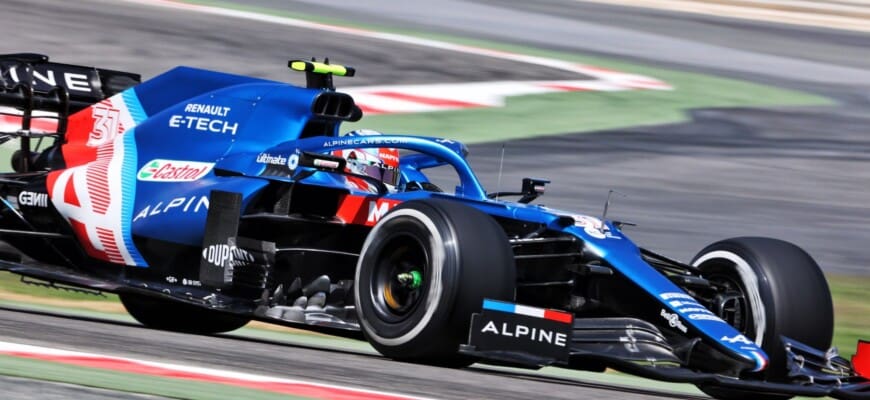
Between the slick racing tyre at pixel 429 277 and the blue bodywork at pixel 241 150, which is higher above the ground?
the blue bodywork at pixel 241 150

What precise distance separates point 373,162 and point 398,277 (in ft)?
4.93

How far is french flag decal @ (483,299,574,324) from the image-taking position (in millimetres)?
6496

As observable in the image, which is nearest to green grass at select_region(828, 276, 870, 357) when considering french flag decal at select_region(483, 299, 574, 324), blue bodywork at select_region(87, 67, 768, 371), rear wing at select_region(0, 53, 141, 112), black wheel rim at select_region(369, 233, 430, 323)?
blue bodywork at select_region(87, 67, 768, 371)

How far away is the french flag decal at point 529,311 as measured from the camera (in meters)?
6.50

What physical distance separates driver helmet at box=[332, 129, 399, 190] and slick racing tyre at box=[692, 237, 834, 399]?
1914mm

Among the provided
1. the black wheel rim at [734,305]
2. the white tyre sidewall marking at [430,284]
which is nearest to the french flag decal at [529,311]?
the white tyre sidewall marking at [430,284]

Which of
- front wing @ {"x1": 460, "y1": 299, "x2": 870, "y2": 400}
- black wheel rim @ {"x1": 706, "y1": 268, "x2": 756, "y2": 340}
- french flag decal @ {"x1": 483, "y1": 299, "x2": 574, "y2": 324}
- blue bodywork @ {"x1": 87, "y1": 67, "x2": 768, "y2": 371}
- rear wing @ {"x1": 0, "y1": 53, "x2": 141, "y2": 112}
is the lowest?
front wing @ {"x1": 460, "y1": 299, "x2": 870, "y2": 400}

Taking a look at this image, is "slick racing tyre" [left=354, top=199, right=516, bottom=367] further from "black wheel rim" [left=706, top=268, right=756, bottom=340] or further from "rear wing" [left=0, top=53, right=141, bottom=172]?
"rear wing" [left=0, top=53, right=141, bottom=172]

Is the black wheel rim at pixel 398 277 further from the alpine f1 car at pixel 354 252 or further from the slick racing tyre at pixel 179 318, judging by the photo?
the slick racing tyre at pixel 179 318

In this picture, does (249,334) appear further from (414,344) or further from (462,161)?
(414,344)

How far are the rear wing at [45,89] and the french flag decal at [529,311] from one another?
400 centimetres

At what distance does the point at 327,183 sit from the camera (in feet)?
25.8

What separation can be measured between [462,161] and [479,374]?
1.28m

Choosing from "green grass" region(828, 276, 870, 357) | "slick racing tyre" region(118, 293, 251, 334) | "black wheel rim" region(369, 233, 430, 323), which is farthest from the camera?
"green grass" region(828, 276, 870, 357)
